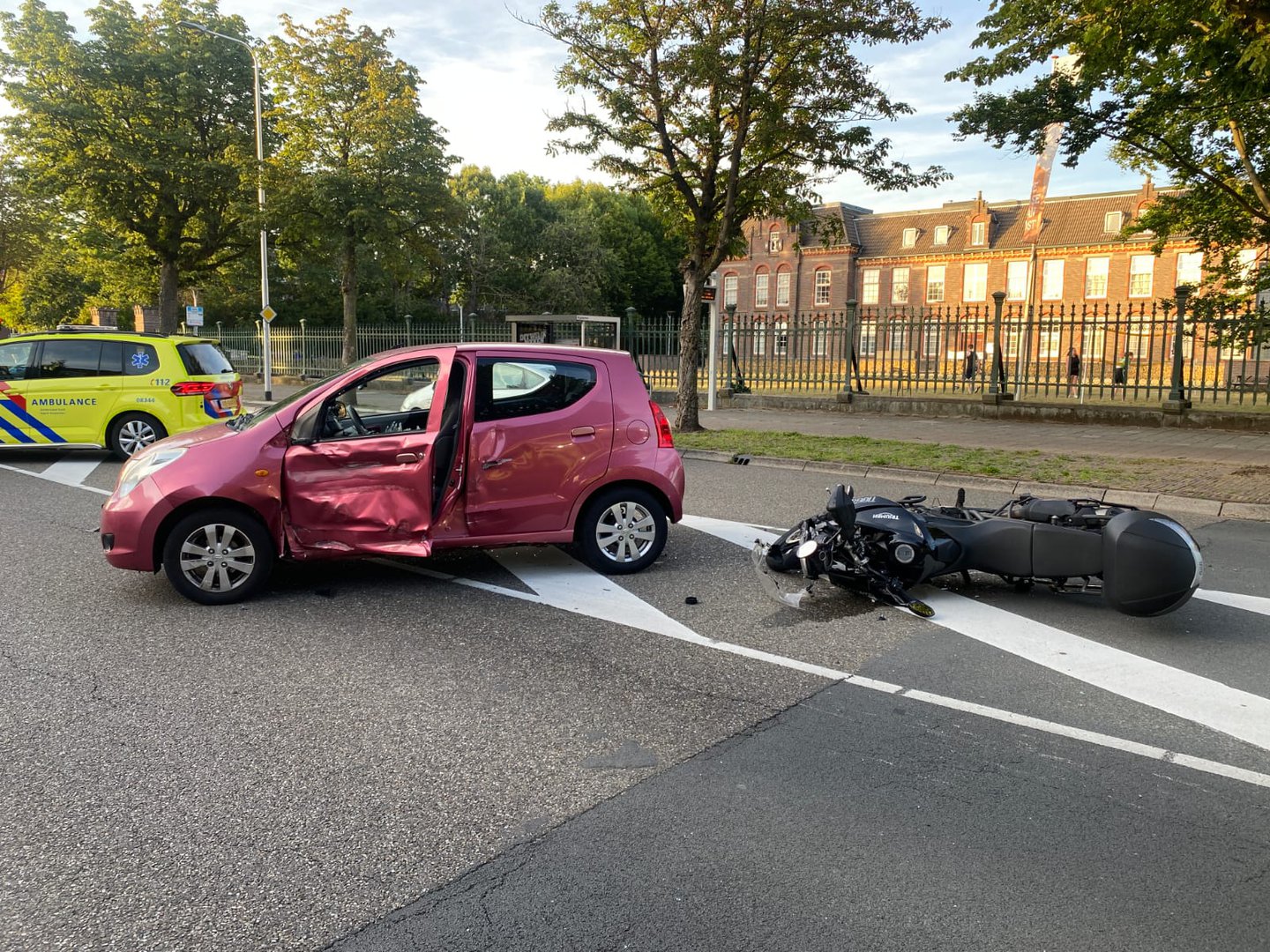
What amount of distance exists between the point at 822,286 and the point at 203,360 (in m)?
55.4

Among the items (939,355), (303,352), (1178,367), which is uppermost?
(303,352)

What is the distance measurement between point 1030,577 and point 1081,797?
8.42ft

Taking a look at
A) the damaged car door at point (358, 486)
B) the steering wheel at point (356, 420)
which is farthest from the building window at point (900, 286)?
the damaged car door at point (358, 486)

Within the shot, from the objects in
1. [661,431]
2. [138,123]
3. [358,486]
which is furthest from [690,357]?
[138,123]

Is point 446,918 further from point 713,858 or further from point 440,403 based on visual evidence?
point 440,403

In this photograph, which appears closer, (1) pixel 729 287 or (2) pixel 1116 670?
(2) pixel 1116 670

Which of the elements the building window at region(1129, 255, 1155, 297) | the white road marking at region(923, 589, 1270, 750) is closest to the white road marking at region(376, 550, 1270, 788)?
the white road marking at region(923, 589, 1270, 750)

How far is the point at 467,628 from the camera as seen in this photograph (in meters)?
5.46

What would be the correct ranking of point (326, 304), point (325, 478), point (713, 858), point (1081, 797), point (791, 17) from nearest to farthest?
1. point (713, 858)
2. point (1081, 797)
3. point (325, 478)
4. point (791, 17)
5. point (326, 304)

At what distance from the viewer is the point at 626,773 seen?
11.8 ft

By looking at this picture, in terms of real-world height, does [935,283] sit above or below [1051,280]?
above

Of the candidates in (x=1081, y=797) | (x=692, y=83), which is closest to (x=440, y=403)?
(x=1081, y=797)

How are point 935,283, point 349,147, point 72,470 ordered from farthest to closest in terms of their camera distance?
1. point 935,283
2. point 349,147
3. point 72,470

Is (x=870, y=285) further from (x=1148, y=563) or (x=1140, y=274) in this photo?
(x=1148, y=563)
